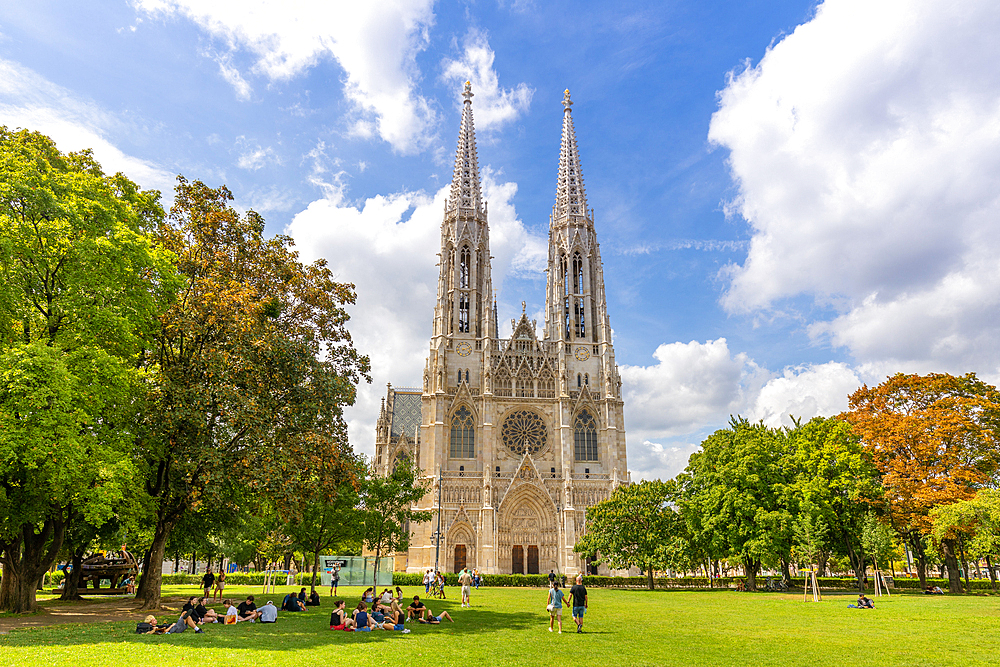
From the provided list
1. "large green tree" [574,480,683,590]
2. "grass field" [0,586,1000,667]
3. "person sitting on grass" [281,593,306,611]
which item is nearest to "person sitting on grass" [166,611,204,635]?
"grass field" [0,586,1000,667]

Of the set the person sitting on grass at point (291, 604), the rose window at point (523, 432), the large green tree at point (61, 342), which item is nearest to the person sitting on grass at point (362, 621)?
the person sitting on grass at point (291, 604)

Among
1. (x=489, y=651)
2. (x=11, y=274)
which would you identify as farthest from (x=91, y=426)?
(x=489, y=651)

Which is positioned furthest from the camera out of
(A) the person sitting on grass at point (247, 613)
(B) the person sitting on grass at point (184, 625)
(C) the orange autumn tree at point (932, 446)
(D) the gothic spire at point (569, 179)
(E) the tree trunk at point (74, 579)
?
(D) the gothic spire at point (569, 179)

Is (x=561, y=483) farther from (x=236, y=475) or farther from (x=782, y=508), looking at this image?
(x=236, y=475)

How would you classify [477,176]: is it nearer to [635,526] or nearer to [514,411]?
[514,411]

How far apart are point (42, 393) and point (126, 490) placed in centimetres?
494

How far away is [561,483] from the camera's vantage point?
5825 cm

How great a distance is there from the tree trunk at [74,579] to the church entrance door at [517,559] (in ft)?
121

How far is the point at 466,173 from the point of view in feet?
234

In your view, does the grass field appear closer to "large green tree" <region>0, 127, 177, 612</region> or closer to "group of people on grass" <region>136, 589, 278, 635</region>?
"group of people on grass" <region>136, 589, 278, 635</region>

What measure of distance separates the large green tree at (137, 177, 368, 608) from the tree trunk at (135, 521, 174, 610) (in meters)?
0.04

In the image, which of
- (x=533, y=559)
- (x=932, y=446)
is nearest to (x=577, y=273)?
(x=533, y=559)

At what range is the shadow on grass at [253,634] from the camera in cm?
1238

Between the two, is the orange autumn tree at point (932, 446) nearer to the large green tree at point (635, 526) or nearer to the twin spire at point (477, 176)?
the large green tree at point (635, 526)
